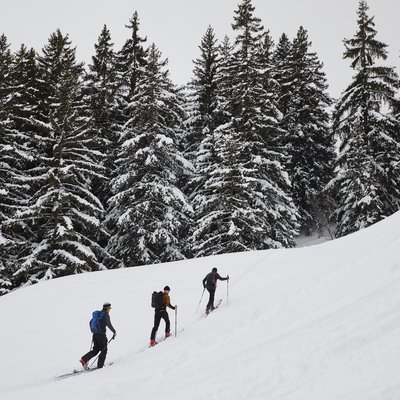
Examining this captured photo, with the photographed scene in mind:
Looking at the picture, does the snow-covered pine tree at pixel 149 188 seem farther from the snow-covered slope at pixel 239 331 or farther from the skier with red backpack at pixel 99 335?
the skier with red backpack at pixel 99 335

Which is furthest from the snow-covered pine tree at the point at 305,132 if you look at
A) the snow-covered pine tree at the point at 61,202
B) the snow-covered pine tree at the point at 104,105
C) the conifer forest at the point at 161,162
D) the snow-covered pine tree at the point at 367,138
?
the snow-covered pine tree at the point at 61,202

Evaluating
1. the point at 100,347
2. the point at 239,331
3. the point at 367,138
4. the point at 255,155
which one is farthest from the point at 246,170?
the point at 100,347

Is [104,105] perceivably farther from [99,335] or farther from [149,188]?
[99,335]

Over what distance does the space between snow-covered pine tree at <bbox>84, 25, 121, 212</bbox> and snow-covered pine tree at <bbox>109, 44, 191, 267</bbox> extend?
7.08ft

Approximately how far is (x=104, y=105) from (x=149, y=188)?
8.16 meters

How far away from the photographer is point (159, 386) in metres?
6.97

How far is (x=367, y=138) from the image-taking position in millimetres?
21109

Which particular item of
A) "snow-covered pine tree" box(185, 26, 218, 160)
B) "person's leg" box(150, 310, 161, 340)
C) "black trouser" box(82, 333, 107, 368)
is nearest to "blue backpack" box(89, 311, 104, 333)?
"black trouser" box(82, 333, 107, 368)

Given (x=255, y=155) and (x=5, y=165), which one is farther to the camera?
(x=255, y=155)

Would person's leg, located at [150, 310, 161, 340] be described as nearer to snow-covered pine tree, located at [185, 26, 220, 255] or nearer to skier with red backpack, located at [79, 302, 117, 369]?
skier with red backpack, located at [79, 302, 117, 369]

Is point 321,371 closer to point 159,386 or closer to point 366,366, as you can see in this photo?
point 366,366

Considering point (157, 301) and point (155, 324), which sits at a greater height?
point (157, 301)

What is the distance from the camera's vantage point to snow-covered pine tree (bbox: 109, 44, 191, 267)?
67.6 ft

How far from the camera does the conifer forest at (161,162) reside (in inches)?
752
